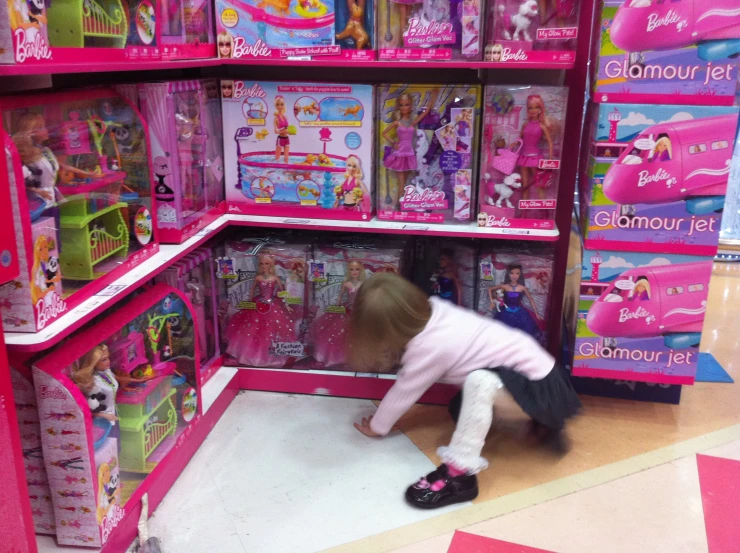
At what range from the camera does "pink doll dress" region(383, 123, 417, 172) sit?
7.23 feet

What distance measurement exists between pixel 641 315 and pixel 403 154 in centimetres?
93

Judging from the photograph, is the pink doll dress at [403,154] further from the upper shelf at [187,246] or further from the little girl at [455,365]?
the little girl at [455,365]

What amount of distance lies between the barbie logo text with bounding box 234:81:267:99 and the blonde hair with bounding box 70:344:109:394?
103 cm

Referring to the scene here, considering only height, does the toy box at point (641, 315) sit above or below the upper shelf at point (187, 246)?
below

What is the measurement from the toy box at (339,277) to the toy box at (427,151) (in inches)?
6.1

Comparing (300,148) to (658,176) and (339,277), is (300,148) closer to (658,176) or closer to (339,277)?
(339,277)

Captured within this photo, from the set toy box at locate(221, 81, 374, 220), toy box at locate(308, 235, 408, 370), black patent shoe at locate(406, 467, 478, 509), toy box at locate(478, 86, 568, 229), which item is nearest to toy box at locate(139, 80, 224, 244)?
toy box at locate(221, 81, 374, 220)

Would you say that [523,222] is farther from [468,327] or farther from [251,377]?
[251,377]

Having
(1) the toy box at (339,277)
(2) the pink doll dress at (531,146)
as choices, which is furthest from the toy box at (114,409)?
(2) the pink doll dress at (531,146)

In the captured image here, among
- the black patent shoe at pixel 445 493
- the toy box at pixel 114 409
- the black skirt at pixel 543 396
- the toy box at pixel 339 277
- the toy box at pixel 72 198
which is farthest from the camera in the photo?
the toy box at pixel 339 277

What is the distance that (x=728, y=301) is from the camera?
3.42 m

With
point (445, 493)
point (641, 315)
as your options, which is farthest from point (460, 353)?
point (641, 315)

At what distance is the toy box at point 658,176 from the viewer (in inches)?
78.7

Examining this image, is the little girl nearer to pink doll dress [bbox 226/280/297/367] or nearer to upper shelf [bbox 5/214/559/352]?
upper shelf [bbox 5/214/559/352]
